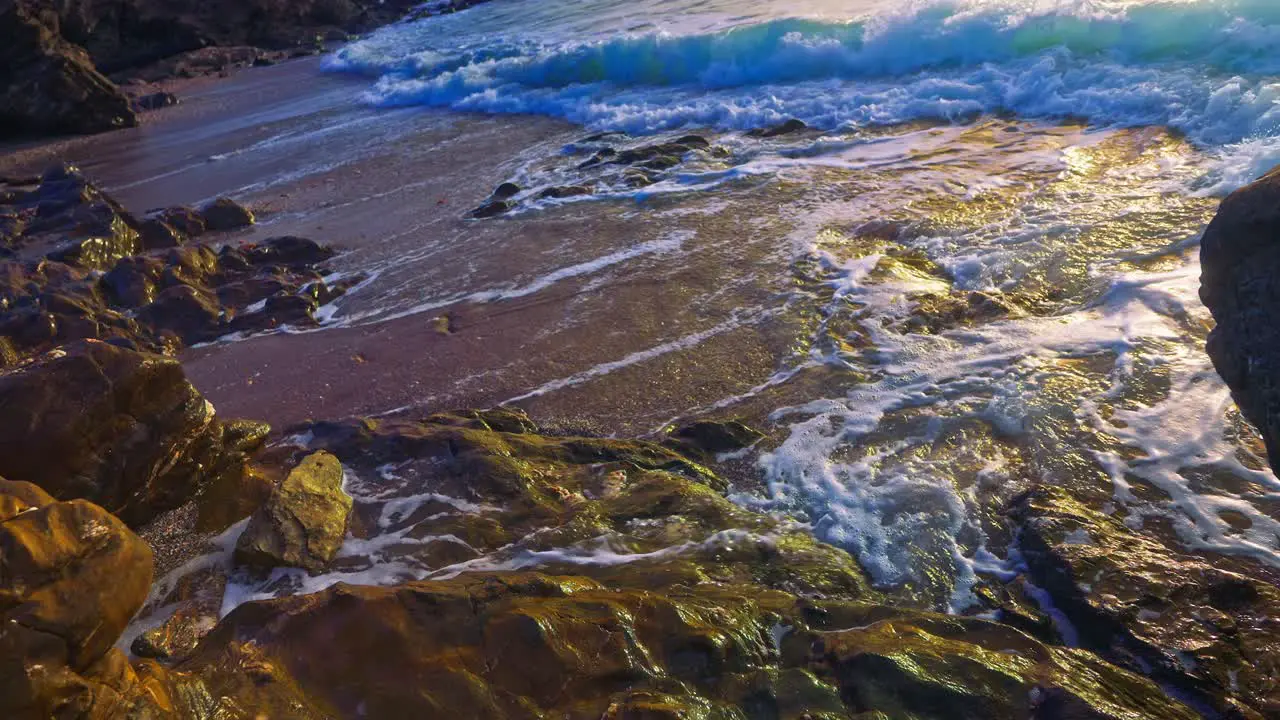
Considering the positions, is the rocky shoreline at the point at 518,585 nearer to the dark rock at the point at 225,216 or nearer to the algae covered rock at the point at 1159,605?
the algae covered rock at the point at 1159,605

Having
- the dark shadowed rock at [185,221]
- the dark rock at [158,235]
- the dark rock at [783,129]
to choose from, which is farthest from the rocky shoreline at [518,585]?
the dark rock at [783,129]

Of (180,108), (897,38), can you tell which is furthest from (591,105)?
(180,108)

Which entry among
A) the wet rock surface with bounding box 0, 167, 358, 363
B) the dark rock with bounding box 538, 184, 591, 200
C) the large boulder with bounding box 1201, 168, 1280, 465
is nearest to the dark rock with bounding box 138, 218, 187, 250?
the wet rock surface with bounding box 0, 167, 358, 363

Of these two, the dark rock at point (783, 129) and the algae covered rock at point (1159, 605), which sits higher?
the dark rock at point (783, 129)

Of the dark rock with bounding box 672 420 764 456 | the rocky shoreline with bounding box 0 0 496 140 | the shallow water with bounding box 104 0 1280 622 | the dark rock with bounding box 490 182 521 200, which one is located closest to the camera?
the shallow water with bounding box 104 0 1280 622

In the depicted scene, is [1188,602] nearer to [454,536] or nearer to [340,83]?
[454,536]

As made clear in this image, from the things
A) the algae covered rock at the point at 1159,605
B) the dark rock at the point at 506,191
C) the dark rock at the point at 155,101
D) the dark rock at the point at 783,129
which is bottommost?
the algae covered rock at the point at 1159,605

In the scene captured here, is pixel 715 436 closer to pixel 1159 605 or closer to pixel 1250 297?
pixel 1159 605

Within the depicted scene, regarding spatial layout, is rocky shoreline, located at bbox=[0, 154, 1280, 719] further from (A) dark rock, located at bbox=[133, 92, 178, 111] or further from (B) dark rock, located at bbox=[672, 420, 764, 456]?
(A) dark rock, located at bbox=[133, 92, 178, 111]
